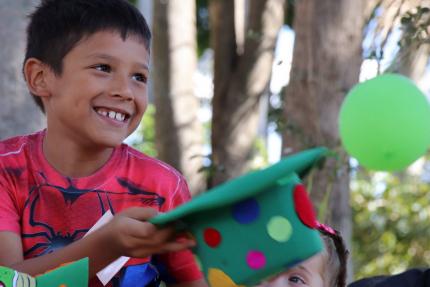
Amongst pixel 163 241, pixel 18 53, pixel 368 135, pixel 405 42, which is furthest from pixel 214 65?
pixel 163 241

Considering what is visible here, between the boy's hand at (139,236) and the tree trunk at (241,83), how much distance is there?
12.9 feet

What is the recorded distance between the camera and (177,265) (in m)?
2.40

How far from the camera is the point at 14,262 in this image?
2.21 meters

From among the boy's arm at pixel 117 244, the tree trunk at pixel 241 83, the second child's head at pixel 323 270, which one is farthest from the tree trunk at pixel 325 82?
the boy's arm at pixel 117 244

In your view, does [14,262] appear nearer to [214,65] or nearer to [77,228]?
[77,228]

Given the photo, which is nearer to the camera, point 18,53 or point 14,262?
point 14,262

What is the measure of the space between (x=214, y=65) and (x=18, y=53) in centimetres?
250

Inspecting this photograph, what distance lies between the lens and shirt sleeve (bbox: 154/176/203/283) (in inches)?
94.1

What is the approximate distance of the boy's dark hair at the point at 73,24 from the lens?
241cm

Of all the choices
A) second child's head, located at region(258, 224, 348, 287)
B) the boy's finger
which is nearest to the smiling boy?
second child's head, located at region(258, 224, 348, 287)

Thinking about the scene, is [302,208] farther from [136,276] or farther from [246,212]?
[136,276]

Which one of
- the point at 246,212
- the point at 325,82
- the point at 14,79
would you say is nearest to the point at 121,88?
the point at 246,212

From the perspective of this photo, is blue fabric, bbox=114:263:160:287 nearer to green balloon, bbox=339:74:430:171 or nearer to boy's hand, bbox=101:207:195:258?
boy's hand, bbox=101:207:195:258

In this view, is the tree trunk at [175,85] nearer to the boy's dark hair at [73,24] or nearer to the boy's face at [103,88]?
the boy's dark hair at [73,24]
